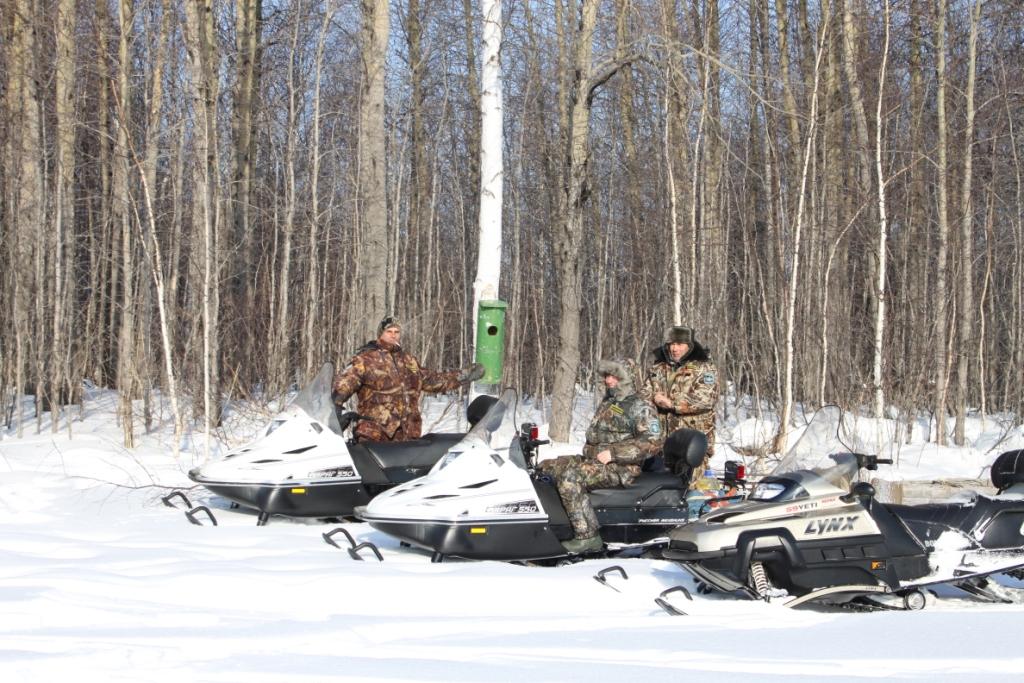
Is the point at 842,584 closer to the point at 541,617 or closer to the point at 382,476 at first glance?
the point at 541,617

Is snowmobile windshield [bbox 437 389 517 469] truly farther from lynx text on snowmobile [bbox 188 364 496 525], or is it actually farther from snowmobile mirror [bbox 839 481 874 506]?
snowmobile mirror [bbox 839 481 874 506]

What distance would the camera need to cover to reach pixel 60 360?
13102 millimetres

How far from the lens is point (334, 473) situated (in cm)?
770

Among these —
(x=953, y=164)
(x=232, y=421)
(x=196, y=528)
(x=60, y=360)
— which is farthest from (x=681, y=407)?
(x=953, y=164)

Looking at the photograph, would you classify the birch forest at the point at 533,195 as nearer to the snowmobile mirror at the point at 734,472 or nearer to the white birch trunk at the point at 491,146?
the white birch trunk at the point at 491,146

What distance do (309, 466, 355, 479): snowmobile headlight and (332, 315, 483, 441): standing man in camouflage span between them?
0.61 metres

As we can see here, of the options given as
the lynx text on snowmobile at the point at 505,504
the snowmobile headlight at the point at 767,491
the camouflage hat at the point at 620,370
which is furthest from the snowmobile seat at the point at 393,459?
the snowmobile headlight at the point at 767,491

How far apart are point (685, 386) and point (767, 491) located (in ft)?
8.10

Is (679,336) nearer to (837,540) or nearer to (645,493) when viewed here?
(645,493)

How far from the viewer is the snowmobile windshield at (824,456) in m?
5.65

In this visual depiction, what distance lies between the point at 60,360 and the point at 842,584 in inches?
416

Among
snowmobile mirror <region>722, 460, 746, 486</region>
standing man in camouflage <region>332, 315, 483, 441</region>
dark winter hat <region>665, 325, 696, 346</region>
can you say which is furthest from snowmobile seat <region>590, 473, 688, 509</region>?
standing man in camouflage <region>332, 315, 483, 441</region>

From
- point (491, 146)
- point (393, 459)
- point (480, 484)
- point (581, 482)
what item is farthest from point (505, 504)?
point (491, 146)

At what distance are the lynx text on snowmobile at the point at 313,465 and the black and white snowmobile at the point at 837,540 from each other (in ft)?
7.75
